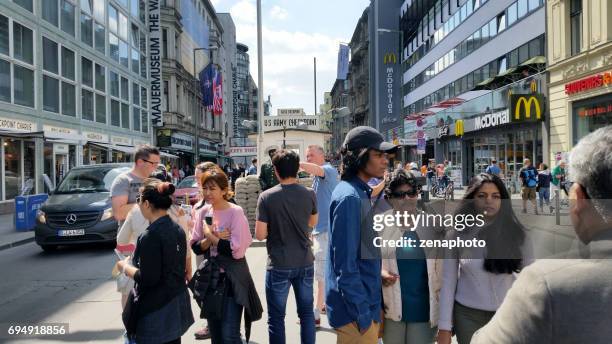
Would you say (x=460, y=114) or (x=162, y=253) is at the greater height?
(x=460, y=114)

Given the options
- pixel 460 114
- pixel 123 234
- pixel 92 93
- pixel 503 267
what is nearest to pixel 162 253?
pixel 123 234

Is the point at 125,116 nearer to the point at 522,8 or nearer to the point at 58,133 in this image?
the point at 58,133

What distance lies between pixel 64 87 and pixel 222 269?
2291cm

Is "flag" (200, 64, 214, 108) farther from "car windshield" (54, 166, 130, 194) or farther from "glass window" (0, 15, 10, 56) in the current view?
"car windshield" (54, 166, 130, 194)

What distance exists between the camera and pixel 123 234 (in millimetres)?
4117

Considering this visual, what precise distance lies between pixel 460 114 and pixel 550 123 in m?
11.0

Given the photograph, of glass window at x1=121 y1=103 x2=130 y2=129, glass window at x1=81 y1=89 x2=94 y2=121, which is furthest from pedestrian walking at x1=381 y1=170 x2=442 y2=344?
glass window at x1=121 y1=103 x2=130 y2=129

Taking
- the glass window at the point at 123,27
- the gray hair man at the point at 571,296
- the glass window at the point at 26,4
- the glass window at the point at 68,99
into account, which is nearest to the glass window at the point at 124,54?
the glass window at the point at 123,27

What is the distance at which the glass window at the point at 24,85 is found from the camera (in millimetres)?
18953

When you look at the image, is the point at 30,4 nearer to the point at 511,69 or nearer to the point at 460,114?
the point at 511,69

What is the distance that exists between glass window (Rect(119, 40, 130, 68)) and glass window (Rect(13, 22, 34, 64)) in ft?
38.6

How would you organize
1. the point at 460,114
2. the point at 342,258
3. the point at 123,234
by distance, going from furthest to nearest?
the point at 460,114 → the point at 123,234 → the point at 342,258

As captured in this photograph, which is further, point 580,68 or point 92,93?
point 92,93

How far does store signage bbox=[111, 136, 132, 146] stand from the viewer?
98.5 feet
